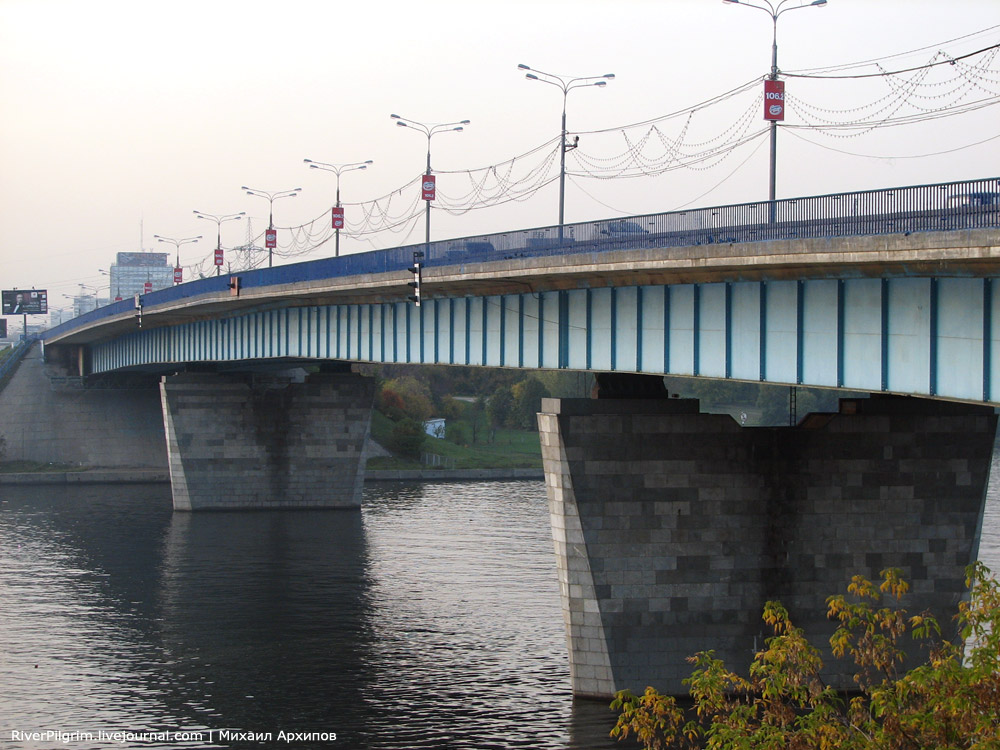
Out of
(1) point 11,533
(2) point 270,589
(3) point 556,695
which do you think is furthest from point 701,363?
(1) point 11,533

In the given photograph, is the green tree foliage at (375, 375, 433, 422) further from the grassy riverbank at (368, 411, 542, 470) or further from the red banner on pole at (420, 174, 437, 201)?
the red banner on pole at (420, 174, 437, 201)

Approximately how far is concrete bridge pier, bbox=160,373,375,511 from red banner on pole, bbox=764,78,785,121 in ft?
151

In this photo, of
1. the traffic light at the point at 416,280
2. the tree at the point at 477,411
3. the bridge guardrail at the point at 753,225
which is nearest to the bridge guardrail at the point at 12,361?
the tree at the point at 477,411

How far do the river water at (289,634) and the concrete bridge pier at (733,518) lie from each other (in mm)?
2527

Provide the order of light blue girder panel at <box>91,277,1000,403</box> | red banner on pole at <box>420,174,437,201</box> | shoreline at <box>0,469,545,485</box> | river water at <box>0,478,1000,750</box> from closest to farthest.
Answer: light blue girder panel at <box>91,277,1000,403</box>, river water at <box>0,478,1000,750</box>, red banner on pole at <box>420,174,437,201</box>, shoreline at <box>0,469,545,485</box>

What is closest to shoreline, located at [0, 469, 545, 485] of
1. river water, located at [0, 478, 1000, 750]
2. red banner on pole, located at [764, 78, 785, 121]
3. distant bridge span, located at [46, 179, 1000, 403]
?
river water, located at [0, 478, 1000, 750]

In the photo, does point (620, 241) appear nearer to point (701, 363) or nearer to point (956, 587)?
point (701, 363)

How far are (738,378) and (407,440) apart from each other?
219 ft

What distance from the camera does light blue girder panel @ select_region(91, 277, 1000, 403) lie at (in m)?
22.3

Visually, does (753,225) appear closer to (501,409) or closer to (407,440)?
(407,440)

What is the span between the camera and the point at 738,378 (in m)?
28.1

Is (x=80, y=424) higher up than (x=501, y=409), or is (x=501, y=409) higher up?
(x=501, y=409)

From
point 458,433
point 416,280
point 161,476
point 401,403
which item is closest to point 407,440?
point 401,403

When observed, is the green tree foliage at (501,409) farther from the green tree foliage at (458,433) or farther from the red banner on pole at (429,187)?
the red banner on pole at (429,187)
